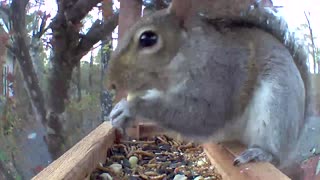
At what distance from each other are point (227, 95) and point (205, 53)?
0.08 m

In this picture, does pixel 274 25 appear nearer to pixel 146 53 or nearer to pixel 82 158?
pixel 146 53

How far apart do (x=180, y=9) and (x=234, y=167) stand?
266 millimetres

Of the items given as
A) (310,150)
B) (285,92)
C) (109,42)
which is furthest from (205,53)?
(109,42)

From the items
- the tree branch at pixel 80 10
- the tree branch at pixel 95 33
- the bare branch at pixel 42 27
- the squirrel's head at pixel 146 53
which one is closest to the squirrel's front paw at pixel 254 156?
the squirrel's head at pixel 146 53

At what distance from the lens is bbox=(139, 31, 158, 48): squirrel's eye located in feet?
2.51

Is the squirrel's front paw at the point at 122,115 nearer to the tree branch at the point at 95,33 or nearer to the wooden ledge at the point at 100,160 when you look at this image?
the wooden ledge at the point at 100,160

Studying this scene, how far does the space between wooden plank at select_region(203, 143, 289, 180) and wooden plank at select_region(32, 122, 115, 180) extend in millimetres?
211

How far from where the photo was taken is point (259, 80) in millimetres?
801

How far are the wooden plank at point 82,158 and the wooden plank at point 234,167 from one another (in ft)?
0.69

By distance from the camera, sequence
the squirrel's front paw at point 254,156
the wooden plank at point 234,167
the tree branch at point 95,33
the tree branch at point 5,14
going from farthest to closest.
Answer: the tree branch at point 5,14 < the tree branch at point 95,33 < the squirrel's front paw at point 254,156 < the wooden plank at point 234,167

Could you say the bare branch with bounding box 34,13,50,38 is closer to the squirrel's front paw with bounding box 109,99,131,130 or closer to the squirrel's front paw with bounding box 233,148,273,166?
the squirrel's front paw with bounding box 109,99,131,130

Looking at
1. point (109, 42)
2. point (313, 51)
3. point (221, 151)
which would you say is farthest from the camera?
point (109, 42)

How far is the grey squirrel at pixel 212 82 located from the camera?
77cm

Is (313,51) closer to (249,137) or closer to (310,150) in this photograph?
(310,150)
